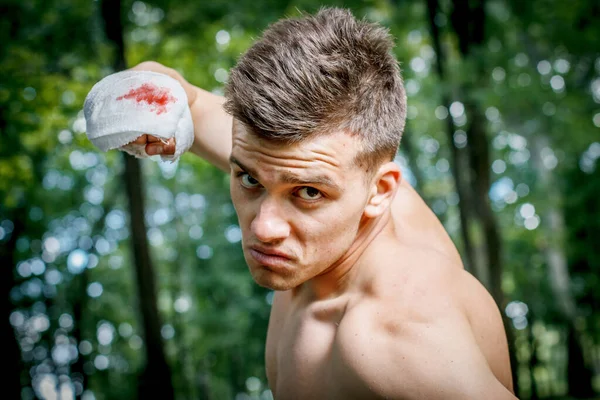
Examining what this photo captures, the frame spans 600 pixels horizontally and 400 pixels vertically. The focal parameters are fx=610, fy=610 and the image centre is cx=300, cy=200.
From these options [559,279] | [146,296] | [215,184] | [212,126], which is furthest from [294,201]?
[215,184]

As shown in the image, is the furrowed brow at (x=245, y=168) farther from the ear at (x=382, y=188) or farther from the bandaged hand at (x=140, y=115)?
the ear at (x=382, y=188)

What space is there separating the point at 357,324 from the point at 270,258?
304 mm

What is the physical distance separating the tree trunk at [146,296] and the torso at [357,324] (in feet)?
29.4

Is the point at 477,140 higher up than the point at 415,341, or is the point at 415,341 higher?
the point at 415,341

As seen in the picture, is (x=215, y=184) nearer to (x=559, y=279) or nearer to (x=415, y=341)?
(x=559, y=279)

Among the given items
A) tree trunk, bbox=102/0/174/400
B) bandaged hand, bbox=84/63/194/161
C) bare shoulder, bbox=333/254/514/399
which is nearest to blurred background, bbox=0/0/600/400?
tree trunk, bbox=102/0/174/400

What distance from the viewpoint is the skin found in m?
1.51

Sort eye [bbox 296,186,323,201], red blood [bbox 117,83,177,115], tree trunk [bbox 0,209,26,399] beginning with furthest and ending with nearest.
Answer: tree trunk [bbox 0,209,26,399] → red blood [bbox 117,83,177,115] → eye [bbox 296,186,323,201]

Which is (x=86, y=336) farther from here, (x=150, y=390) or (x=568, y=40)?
(x=568, y=40)

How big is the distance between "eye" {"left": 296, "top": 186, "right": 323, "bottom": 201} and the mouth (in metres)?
0.17

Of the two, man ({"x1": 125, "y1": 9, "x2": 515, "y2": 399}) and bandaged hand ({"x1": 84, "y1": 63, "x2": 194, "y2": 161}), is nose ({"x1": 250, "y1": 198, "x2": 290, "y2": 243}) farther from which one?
bandaged hand ({"x1": 84, "y1": 63, "x2": 194, "y2": 161})

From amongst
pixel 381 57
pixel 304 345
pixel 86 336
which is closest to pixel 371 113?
pixel 381 57

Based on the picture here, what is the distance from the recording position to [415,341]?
154 centimetres

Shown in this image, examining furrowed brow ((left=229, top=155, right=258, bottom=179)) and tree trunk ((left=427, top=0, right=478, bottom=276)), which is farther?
tree trunk ((left=427, top=0, right=478, bottom=276))
